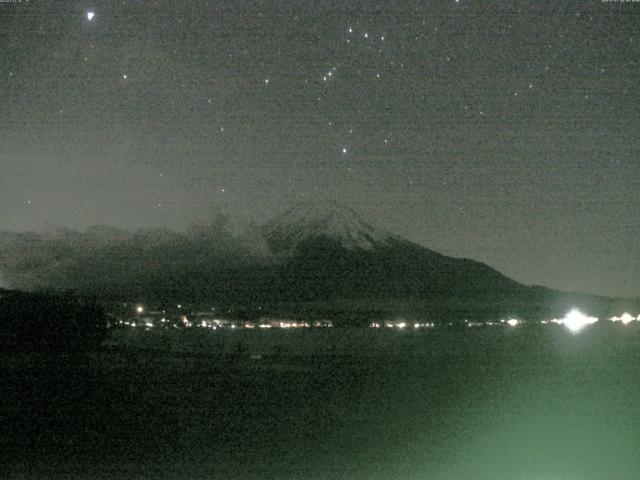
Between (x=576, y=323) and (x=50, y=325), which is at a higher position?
(x=50, y=325)

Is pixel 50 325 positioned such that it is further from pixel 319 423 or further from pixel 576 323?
pixel 576 323

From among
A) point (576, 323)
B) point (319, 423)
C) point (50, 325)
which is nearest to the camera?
point (319, 423)

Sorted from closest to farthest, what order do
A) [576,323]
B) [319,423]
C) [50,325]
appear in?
1. [319,423]
2. [50,325]
3. [576,323]

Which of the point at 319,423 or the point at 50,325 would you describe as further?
the point at 50,325

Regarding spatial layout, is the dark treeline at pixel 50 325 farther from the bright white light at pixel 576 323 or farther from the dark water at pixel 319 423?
the bright white light at pixel 576 323

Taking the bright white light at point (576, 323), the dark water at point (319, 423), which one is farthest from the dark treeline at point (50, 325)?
the bright white light at point (576, 323)

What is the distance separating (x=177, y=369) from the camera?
28297mm

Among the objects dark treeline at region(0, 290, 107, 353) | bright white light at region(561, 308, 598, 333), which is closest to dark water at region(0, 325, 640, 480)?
dark treeline at region(0, 290, 107, 353)

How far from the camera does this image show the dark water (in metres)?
11.5

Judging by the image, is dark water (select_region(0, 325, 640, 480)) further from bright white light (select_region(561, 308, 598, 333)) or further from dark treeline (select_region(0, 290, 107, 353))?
bright white light (select_region(561, 308, 598, 333))

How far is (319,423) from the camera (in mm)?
15867

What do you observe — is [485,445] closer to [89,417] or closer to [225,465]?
[225,465]

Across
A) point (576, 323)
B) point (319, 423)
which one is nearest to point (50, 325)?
point (319, 423)

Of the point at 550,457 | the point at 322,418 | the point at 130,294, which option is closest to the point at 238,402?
the point at 322,418
